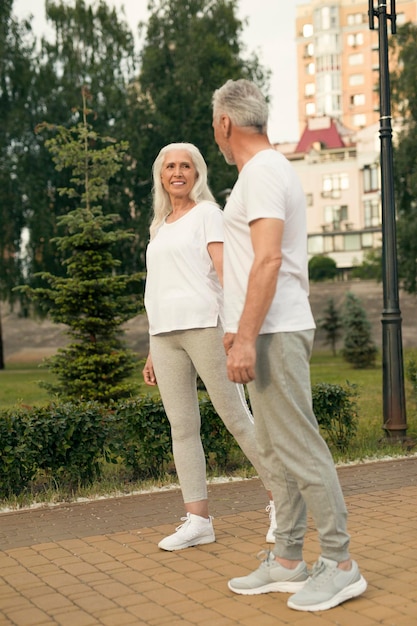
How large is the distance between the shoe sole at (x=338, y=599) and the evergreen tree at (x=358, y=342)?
23.2 m

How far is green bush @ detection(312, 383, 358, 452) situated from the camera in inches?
321

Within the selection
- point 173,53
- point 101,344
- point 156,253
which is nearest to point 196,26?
point 173,53

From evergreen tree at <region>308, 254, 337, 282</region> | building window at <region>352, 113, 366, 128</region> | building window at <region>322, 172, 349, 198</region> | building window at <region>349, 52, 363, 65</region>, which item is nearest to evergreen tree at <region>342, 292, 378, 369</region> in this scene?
evergreen tree at <region>308, 254, 337, 282</region>

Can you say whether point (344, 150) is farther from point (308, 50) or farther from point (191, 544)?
point (191, 544)

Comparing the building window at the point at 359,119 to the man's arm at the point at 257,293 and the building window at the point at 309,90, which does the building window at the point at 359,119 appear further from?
the man's arm at the point at 257,293

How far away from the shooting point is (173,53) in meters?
32.6

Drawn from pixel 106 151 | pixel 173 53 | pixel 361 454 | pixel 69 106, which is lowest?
pixel 361 454

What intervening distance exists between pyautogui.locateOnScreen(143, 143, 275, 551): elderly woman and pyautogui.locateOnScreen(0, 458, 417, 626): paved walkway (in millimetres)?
306

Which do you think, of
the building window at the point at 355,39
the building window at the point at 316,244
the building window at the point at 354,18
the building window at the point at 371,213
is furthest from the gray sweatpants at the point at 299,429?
the building window at the point at 355,39

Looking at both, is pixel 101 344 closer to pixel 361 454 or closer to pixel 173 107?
pixel 361 454

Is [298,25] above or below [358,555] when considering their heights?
above

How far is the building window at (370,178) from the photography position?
75.1m

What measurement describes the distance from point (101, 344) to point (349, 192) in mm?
67988

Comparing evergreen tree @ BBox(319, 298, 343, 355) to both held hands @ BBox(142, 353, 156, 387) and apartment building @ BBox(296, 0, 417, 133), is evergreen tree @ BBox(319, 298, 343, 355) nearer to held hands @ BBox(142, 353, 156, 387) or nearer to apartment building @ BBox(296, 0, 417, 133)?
held hands @ BBox(142, 353, 156, 387)
